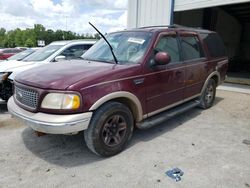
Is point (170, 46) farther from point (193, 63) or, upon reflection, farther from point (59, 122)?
point (59, 122)

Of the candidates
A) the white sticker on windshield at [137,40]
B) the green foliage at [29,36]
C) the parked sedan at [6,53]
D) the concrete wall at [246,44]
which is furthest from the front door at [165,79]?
the green foliage at [29,36]

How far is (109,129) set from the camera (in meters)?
3.41

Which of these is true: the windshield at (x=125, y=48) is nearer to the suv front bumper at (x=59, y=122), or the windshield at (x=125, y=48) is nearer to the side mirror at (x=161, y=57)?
the side mirror at (x=161, y=57)

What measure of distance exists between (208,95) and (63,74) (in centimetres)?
403

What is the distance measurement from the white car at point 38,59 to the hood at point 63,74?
5.62ft

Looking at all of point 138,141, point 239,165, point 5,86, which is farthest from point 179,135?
point 5,86

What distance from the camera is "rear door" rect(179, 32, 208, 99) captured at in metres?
4.70

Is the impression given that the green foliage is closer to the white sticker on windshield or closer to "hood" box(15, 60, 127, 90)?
the white sticker on windshield

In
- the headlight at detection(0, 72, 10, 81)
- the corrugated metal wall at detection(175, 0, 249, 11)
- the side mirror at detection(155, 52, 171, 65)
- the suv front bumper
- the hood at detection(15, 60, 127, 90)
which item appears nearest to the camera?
the suv front bumper

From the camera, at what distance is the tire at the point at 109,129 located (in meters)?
3.17

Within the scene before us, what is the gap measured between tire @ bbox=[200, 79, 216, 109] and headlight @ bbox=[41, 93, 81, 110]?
3.66m

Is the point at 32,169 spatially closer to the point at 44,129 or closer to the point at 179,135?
the point at 44,129

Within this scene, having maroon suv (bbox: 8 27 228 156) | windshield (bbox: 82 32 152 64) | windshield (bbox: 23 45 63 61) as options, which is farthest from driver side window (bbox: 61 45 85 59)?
windshield (bbox: 82 32 152 64)

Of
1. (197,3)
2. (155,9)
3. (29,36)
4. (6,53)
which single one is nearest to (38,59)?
(155,9)
